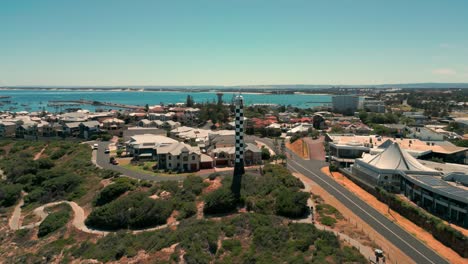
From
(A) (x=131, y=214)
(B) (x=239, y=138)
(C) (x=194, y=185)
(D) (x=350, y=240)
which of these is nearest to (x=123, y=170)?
(C) (x=194, y=185)

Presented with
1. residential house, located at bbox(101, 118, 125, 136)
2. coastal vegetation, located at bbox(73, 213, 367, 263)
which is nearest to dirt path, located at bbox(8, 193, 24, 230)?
coastal vegetation, located at bbox(73, 213, 367, 263)

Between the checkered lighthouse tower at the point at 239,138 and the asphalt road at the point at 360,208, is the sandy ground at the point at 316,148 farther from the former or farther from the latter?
the checkered lighthouse tower at the point at 239,138

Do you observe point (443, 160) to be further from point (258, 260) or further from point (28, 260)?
point (28, 260)

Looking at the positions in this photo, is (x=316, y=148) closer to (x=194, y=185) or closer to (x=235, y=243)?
(x=194, y=185)

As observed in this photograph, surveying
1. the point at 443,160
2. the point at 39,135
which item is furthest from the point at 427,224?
the point at 39,135

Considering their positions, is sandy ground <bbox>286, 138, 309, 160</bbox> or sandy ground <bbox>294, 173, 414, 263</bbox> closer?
sandy ground <bbox>294, 173, 414, 263</bbox>

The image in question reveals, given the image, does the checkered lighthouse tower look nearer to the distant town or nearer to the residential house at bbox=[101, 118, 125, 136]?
the distant town
